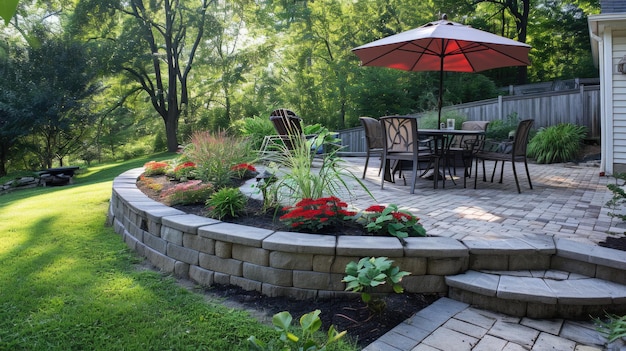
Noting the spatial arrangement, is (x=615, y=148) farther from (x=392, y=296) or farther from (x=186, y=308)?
(x=186, y=308)

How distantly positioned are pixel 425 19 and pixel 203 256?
14356 millimetres

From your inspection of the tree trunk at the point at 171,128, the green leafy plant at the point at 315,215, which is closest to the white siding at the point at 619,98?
the green leafy plant at the point at 315,215

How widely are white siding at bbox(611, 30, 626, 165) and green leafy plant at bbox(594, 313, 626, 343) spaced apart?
4722 millimetres

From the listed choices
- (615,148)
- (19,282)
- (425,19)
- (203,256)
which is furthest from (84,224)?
(425,19)

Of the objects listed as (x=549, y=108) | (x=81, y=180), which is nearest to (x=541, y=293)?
(x=549, y=108)

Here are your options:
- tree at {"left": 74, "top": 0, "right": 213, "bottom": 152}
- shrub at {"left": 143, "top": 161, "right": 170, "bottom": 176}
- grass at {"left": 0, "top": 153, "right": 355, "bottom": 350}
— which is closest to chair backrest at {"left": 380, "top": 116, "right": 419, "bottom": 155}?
grass at {"left": 0, "top": 153, "right": 355, "bottom": 350}

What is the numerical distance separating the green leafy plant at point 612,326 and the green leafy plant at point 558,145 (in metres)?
6.67

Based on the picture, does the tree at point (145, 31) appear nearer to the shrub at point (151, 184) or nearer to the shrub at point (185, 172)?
the shrub at point (151, 184)

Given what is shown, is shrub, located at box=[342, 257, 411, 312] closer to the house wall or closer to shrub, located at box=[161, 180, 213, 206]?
shrub, located at box=[161, 180, 213, 206]

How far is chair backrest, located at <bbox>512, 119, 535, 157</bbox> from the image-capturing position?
13.7 ft

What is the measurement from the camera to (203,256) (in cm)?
262

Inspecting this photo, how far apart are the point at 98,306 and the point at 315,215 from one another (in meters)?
1.36

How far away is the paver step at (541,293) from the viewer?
76.9 inches

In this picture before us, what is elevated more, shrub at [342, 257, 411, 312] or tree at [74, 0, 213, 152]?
tree at [74, 0, 213, 152]
